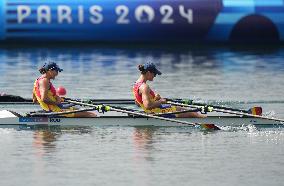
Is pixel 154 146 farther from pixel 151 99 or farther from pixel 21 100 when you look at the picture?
pixel 21 100

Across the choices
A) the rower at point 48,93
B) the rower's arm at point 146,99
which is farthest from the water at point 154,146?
the rower at point 48,93

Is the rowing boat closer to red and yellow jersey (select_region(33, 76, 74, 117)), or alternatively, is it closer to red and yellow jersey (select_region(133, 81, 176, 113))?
red and yellow jersey (select_region(133, 81, 176, 113))

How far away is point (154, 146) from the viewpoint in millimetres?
27672

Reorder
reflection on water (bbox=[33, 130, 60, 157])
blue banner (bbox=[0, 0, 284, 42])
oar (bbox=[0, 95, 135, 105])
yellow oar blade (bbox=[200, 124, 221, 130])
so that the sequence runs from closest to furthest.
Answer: reflection on water (bbox=[33, 130, 60, 157]), yellow oar blade (bbox=[200, 124, 221, 130]), oar (bbox=[0, 95, 135, 105]), blue banner (bbox=[0, 0, 284, 42])

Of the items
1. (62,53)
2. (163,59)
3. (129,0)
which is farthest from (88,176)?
(129,0)

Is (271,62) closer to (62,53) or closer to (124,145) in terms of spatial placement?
(62,53)

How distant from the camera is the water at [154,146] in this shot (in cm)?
2314

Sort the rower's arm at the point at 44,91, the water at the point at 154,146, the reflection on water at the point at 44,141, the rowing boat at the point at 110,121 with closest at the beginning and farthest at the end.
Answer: the water at the point at 154,146
the reflection on water at the point at 44,141
the rowing boat at the point at 110,121
the rower's arm at the point at 44,91

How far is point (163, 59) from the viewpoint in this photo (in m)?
60.8

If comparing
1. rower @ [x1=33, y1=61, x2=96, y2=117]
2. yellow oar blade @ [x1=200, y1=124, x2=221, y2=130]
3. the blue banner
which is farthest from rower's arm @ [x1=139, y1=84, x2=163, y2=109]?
the blue banner

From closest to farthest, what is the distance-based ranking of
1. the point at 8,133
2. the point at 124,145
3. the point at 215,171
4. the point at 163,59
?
the point at 215,171
the point at 124,145
the point at 8,133
the point at 163,59

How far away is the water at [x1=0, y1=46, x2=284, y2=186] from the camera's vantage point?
23.1m

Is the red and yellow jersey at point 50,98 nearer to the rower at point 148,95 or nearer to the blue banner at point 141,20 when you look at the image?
the rower at point 148,95

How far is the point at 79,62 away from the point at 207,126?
28.1 m
